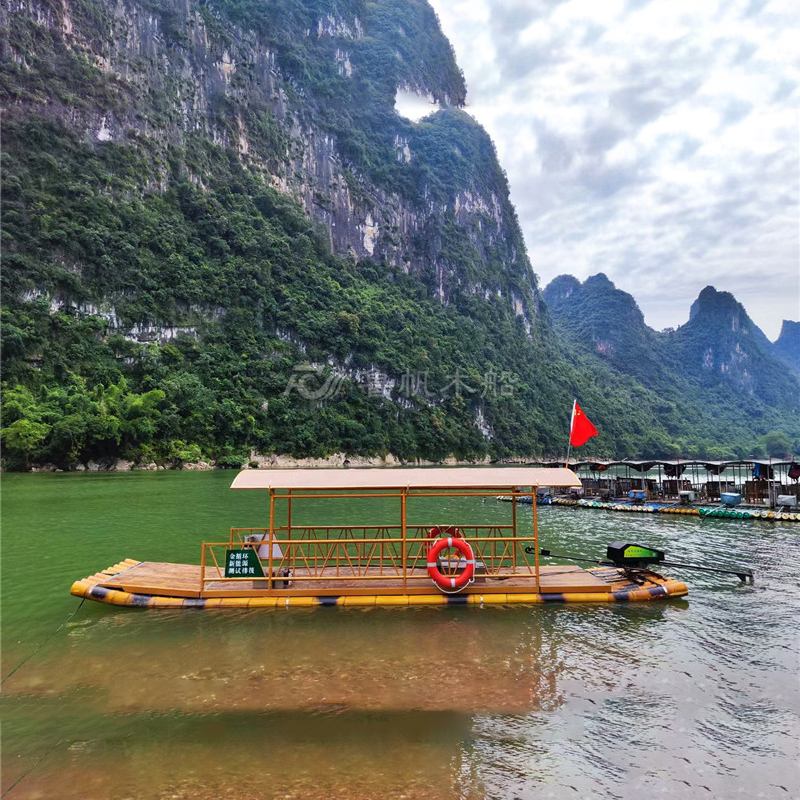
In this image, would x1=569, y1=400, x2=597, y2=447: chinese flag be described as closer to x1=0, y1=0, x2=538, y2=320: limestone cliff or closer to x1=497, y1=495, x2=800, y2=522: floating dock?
x1=497, y1=495, x2=800, y2=522: floating dock

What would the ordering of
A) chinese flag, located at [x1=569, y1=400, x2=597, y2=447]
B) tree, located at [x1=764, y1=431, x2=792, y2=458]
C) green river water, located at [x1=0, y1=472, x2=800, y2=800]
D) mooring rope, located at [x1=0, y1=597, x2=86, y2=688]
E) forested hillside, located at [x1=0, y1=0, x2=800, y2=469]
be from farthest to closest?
tree, located at [x1=764, y1=431, x2=792, y2=458], forested hillside, located at [x1=0, y1=0, x2=800, y2=469], chinese flag, located at [x1=569, y1=400, x2=597, y2=447], mooring rope, located at [x1=0, y1=597, x2=86, y2=688], green river water, located at [x1=0, y1=472, x2=800, y2=800]

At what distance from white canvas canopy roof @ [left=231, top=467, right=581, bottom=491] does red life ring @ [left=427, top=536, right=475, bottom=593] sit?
141 centimetres

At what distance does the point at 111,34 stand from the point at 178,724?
372ft

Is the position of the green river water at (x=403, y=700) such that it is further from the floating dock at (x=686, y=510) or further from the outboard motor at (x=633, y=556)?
the floating dock at (x=686, y=510)

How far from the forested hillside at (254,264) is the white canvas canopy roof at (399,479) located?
151 feet

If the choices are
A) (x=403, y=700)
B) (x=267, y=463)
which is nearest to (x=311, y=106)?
(x=267, y=463)

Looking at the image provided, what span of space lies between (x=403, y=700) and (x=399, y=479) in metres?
4.61

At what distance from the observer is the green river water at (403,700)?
5688 millimetres

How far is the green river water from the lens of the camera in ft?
18.7

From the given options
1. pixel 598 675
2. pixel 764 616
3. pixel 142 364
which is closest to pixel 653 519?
pixel 764 616

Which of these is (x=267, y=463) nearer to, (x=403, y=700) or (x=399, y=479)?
(x=399, y=479)

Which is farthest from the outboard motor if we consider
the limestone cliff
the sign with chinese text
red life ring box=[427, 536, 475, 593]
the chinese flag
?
the limestone cliff

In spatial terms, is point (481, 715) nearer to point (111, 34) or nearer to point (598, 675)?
point (598, 675)

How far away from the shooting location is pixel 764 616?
11.5 meters
